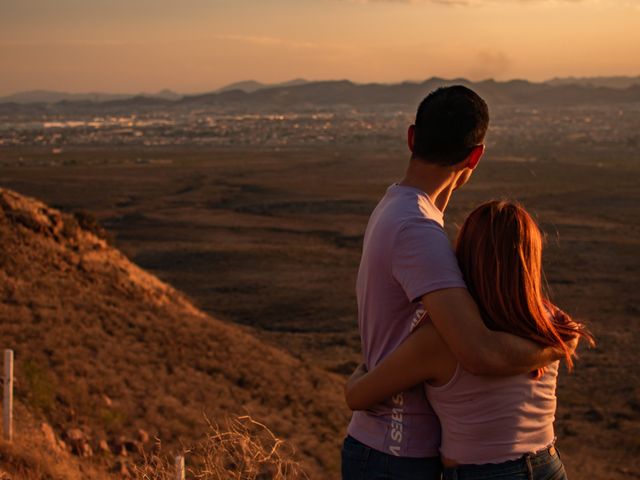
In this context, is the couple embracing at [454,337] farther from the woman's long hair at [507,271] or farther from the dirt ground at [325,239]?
the dirt ground at [325,239]

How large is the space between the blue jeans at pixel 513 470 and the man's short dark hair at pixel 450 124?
783mm

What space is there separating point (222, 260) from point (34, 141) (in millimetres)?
81093

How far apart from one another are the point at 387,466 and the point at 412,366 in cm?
27

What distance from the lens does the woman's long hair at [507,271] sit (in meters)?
2.15

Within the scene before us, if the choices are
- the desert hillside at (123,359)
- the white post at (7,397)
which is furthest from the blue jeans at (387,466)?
the desert hillside at (123,359)

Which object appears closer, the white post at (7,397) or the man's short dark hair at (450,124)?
the man's short dark hair at (450,124)

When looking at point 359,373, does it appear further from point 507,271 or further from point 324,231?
point 324,231

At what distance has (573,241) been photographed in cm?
3378

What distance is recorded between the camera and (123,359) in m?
12.8

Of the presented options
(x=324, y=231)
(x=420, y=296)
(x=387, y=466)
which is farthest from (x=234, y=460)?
(x=324, y=231)

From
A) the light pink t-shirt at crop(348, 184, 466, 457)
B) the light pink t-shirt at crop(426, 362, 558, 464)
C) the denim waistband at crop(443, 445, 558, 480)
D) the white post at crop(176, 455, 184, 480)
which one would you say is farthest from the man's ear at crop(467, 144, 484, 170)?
the white post at crop(176, 455, 184, 480)

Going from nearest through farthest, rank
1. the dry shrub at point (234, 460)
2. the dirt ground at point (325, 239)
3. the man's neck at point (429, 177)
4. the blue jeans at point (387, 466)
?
the blue jeans at point (387, 466), the man's neck at point (429, 177), the dry shrub at point (234, 460), the dirt ground at point (325, 239)

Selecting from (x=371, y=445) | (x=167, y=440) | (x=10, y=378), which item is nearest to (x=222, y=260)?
(x=167, y=440)

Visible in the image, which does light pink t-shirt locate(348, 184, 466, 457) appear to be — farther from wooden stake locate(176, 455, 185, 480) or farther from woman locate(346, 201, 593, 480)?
wooden stake locate(176, 455, 185, 480)
